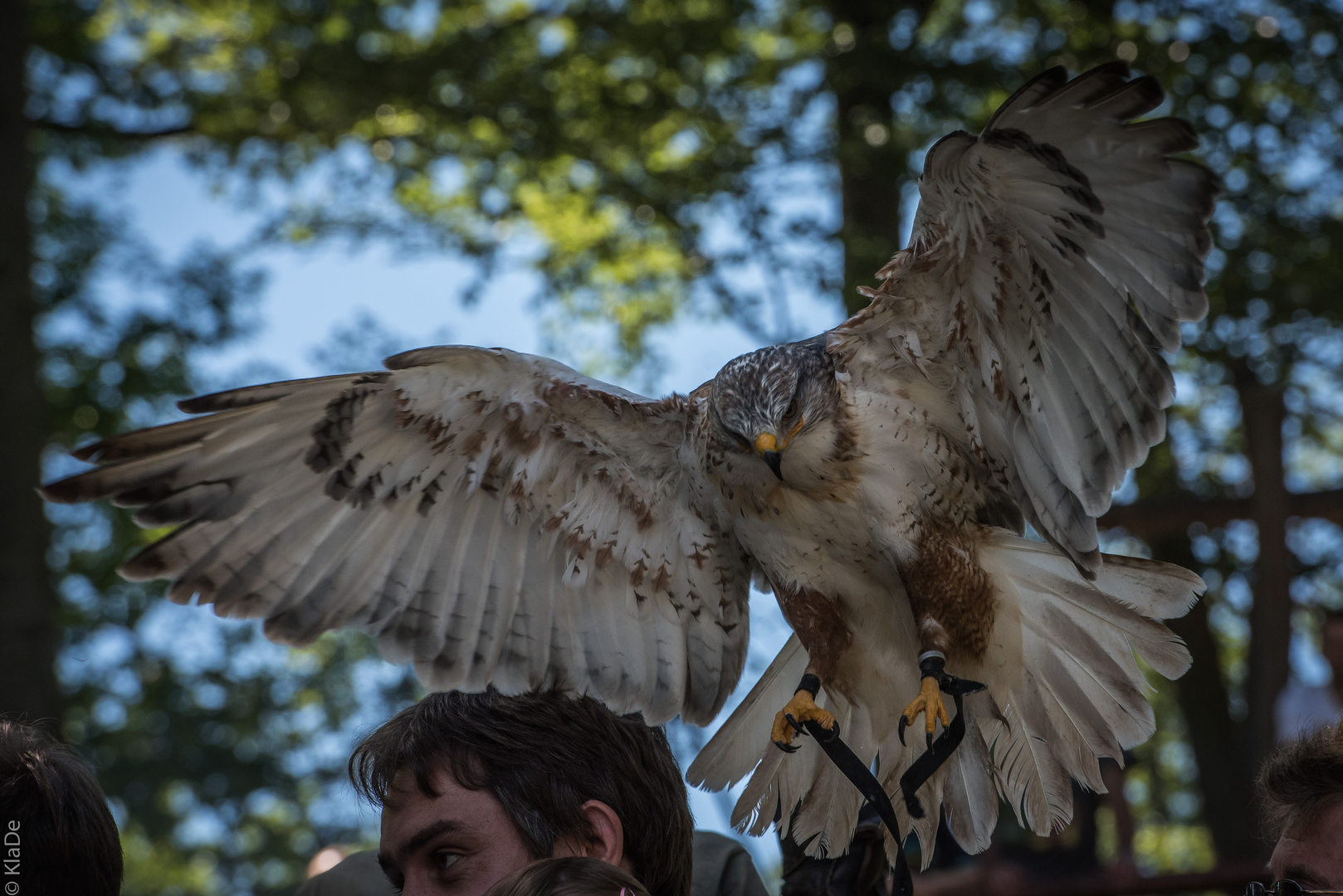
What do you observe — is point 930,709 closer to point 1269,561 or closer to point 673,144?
point 1269,561

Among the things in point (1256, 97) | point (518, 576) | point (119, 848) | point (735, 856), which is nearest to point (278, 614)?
point (518, 576)

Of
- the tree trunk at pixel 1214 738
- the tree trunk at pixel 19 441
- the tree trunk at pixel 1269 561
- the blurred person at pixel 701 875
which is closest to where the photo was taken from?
the blurred person at pixel 701 875

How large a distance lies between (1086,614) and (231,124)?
348 inches

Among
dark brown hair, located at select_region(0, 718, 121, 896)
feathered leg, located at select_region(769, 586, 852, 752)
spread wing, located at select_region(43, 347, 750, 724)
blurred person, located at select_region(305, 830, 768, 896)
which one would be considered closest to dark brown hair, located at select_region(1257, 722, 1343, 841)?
feathered leg, located at select_region(769, 586, 852, 752)

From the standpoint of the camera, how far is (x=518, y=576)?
3.26 m

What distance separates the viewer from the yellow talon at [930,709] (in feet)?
8.33

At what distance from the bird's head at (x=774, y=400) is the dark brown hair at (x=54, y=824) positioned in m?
1.54

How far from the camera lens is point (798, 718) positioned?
266cm

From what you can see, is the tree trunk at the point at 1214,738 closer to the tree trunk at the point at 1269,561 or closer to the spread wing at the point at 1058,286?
the tree trunk at the point at 1269,561

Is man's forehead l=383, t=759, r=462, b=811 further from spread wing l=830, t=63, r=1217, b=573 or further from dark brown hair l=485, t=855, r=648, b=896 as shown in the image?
spread wing l=830, t=63, r=1217, b=573

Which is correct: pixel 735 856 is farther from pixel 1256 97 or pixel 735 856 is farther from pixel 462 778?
pixel 1256 97

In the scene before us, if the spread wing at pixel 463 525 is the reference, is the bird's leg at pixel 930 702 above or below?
below

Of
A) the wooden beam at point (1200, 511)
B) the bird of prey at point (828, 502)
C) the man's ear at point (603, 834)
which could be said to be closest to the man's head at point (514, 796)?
the man's ear at point (603, 834)

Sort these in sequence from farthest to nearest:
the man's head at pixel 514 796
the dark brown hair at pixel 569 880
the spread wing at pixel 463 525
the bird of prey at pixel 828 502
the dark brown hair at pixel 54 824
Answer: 1. the spread wing at pixel 463 525
2. the bird of prey at pixel 828 502
3. the man's head at pixel 514 796
4. the dark brown hair at pixel 54 824
5. the dark brown hair at pixel 569 880
